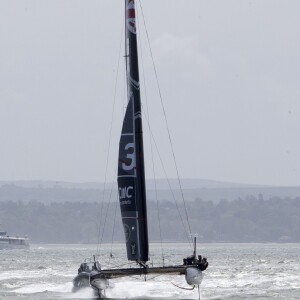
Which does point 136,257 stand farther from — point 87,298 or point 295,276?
point 295,276

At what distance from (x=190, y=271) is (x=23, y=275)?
28.5 m

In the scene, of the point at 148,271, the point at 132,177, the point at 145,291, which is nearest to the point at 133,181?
the point at 132,177

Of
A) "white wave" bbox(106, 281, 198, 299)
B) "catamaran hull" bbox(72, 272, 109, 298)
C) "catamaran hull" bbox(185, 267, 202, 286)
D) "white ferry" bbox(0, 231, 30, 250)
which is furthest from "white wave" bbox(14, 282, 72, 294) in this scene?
"white ferry" bbox(0, 231, 30, 250)

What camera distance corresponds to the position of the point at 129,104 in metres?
45.7

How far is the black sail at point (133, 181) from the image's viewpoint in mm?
45125

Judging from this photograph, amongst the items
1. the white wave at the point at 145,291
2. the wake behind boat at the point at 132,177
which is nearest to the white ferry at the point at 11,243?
the white wave at the point at 145,291

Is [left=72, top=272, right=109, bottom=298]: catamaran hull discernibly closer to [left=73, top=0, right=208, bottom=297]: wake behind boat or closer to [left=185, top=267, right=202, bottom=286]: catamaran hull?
[left=73, top=0, right=208, bottom=297]: wake behind boat

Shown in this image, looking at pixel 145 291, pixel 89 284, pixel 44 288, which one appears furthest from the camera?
pixel 44 288

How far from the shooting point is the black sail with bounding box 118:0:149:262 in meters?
45.1

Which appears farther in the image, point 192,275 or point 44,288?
point 44,288

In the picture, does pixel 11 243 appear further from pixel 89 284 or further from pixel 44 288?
pixel 89 284

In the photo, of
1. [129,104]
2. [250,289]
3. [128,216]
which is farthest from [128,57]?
[250,289]

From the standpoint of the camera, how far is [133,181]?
148ft

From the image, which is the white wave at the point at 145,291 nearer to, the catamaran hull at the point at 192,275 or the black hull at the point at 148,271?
the black hull at the point at 148,271
